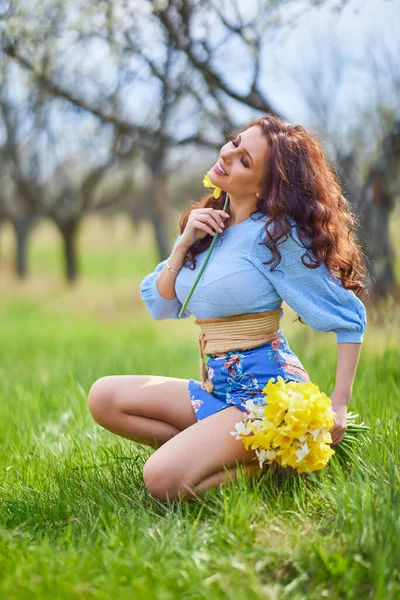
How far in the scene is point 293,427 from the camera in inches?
78.1

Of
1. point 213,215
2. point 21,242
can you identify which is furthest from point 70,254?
point 213,215

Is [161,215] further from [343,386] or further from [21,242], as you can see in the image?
[21,242]

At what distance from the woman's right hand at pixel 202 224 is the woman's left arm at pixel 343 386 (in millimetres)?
571

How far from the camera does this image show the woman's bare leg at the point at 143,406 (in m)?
2.40

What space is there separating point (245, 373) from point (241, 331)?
140 millimetres

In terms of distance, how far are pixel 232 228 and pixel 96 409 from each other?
792 mm

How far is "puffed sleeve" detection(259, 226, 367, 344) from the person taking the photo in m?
2.18

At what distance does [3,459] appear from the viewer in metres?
2.81

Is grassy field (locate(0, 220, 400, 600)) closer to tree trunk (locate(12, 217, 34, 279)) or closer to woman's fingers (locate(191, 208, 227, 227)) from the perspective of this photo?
woman's fingers (locate(191, 208, 227, 227))

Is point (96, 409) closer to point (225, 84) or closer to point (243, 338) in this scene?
point (243, 338)

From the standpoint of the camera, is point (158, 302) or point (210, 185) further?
point (158, 302)

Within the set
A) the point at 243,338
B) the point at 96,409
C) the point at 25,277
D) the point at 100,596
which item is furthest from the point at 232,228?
the point at 25,277

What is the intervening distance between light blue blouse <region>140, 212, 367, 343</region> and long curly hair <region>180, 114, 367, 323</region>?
0.10ft

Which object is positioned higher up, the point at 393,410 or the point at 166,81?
the point at 166,81
